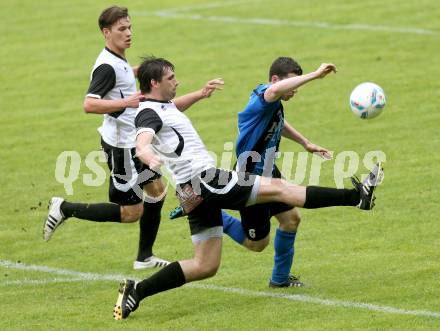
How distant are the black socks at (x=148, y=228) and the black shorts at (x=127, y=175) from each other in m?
0.22

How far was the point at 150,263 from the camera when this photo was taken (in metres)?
11.2

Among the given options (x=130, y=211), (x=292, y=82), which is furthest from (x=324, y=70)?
(x=130, y=211)

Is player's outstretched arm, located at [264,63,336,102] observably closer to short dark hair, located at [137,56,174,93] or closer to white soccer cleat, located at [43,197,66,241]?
short dark hair, located at [137,56,174,93]

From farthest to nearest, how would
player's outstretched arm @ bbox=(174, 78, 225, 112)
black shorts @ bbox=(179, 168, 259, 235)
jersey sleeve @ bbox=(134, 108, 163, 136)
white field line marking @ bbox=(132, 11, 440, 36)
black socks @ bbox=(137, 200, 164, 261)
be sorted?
white field line marking @ bbox=(132, 11, 440, 36), black socks @ bbox=(137, 200, 164, 261), player's outstretched arm @ bbox=(174, 78, 225, 112), black shorts @ bbox=(179, 168, 259, 235), jersey sleeve @ bbox=(134, 108, 163, 136)

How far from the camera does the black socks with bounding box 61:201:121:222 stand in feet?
36.6

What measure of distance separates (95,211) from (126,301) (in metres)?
2.18

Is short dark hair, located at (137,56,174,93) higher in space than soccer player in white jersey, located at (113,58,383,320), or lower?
higher

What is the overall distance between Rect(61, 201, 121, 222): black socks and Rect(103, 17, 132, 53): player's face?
1625 mm

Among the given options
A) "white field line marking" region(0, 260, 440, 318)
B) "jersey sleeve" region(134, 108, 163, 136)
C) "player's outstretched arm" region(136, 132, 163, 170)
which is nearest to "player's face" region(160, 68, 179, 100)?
"jersey sleeve" region(134, 108, 163, 136)

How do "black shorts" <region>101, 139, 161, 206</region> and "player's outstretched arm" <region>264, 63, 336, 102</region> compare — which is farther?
"black shorts" <region>101, 139, 161, 206</region>

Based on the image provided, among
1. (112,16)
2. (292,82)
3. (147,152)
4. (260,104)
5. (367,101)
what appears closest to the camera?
(147,152)

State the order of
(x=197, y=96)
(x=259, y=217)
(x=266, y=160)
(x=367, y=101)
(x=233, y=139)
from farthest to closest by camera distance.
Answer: (x=233, y=139), (x=367, y=101), (x=197, y=96), (x=266, y=160), (x=259, y=217)

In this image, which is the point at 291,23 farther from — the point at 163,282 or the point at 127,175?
the point at 163,282

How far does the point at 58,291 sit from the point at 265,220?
218 centimetres
